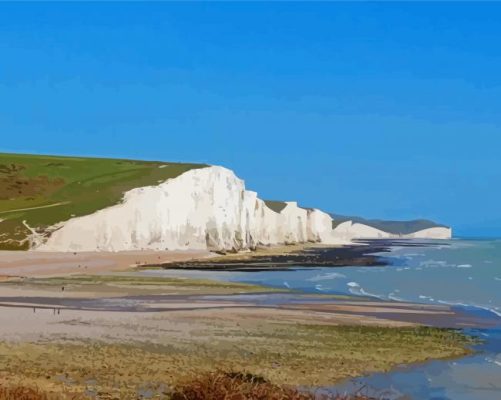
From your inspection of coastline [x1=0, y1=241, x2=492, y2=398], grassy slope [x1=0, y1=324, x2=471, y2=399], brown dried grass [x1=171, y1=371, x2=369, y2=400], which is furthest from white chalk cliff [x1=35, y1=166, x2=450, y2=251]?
brown dried grass [x1=171, y1=371, x2=369, y2=400]

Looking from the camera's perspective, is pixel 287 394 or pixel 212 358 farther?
pixel 212 358

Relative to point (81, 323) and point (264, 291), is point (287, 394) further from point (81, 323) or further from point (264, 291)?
point (264, 291)

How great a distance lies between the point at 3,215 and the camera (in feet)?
234

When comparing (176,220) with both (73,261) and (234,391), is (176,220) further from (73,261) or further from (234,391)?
(234,391)

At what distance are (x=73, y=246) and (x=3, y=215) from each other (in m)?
7.99

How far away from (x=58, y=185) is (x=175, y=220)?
1651 cm

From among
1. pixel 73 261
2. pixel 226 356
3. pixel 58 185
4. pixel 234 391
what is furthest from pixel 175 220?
pixel 234 391

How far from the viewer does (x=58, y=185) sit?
88.7m

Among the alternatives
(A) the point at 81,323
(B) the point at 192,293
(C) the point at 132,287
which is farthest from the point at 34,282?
(A) the point at 81,323

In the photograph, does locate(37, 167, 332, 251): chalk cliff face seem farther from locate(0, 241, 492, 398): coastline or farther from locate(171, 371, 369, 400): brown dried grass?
locate(171, 371, 369, 400): brown dried grass

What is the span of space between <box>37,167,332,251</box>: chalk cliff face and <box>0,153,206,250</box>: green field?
5.24 feet

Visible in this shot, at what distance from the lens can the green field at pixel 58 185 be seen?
6923cm

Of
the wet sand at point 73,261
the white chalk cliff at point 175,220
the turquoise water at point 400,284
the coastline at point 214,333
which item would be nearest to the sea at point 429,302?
the turquoise water at point 400,284

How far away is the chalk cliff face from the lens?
71.1 m
